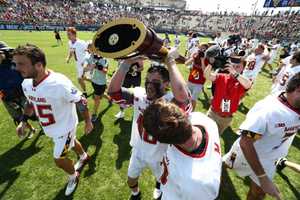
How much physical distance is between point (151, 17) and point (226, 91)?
62845 mm

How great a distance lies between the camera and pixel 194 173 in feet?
4.54

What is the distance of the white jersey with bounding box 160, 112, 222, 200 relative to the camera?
1359 mm

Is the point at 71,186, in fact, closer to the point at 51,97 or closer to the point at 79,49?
the point at 51,97

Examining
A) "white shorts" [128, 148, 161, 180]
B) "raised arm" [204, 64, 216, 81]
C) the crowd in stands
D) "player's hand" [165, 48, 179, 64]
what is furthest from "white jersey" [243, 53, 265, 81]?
the crowd in stands

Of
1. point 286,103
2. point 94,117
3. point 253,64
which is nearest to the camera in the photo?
point 286,103

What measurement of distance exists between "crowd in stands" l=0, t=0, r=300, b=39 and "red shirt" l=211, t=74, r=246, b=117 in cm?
2995

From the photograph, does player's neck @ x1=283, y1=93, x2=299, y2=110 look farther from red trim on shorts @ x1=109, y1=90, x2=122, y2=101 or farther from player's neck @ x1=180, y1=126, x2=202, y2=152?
red trim on shorts @ x1=109, y1=90, x2=122, y2=101

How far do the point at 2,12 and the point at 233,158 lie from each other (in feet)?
143

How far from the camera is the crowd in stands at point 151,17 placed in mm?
38500

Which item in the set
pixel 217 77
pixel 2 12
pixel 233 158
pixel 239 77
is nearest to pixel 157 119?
pixel 233 158

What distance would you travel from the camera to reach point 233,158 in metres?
3.25

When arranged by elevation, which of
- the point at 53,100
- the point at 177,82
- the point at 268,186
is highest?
the point at 177,82

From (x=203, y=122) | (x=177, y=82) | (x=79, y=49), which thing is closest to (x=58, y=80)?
(x=177, y=82)

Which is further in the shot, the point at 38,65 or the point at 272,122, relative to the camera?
the point at 38,65
